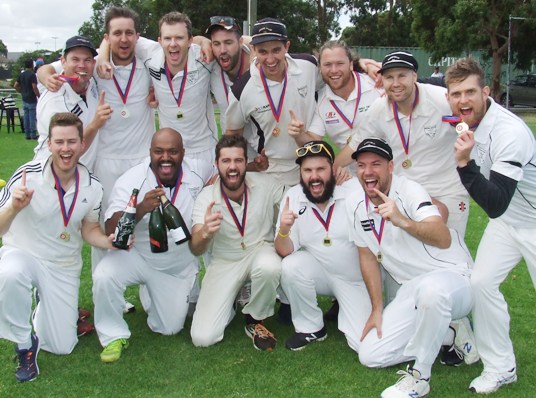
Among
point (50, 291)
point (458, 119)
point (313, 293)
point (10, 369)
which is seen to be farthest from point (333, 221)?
point (10, 369)

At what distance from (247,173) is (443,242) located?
215cm

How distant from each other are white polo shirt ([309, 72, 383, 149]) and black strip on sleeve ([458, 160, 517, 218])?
1980 mm

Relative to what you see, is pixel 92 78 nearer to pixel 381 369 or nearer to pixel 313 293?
pixel 313 293

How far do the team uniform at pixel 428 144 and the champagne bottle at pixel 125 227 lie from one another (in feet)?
7.47

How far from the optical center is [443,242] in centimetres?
501

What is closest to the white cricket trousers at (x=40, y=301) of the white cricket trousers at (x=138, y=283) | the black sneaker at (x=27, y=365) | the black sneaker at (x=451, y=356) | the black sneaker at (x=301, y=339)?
the black sneaker at (x=27, y=365)

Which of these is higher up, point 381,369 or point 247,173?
point 247,173

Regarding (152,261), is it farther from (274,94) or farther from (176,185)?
(274,94)

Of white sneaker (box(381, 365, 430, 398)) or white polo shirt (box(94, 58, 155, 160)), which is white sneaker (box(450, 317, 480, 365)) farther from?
white polo shirt (box(94, 58, 155, 160))

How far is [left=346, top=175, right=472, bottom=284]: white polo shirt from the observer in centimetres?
507

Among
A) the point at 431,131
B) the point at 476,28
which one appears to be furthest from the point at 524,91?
the point at 431,131

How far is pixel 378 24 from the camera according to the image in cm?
5166

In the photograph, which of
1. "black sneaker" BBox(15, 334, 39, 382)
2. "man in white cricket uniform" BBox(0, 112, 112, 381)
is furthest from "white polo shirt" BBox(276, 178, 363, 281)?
"black sneaker" BBox(15, 334, 39, 382)

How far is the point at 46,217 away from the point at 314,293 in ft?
8.03
